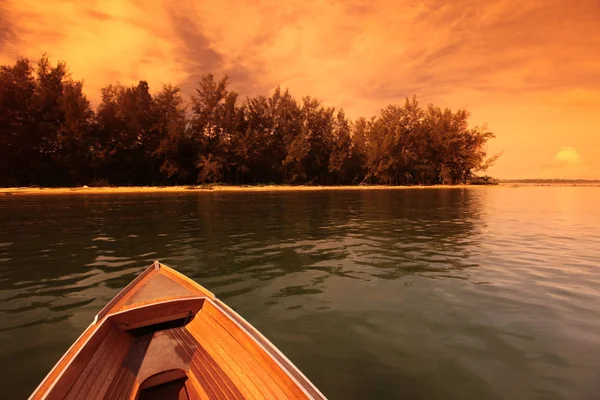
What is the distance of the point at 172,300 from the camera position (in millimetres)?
5449

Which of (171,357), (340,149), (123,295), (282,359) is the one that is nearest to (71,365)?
(171,357)

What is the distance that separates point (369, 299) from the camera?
8.25 meters

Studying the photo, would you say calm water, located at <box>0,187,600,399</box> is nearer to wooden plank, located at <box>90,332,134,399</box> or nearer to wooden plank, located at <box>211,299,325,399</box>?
wooden plank, located at <box>211,299,325,399</box>

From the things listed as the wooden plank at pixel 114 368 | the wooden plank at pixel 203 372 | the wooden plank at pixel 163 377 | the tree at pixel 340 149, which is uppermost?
the tree at pixel 340 149

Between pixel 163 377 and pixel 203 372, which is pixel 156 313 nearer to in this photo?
pixel 163 377

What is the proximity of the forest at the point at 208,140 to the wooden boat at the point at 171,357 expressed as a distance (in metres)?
58.6

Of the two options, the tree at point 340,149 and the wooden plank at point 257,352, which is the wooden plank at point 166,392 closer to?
the wooden plank at point 257,352

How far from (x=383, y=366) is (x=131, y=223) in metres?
19.8

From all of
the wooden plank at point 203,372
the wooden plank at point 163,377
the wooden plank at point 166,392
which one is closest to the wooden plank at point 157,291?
the wooden plank at point 203,372

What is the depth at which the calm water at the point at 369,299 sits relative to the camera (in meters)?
5.16

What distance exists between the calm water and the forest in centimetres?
4468

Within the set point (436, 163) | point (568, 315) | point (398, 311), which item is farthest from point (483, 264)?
point (436, 163)

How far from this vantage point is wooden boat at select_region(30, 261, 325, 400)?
3711 millimetres

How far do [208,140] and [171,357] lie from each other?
64.2 metres
